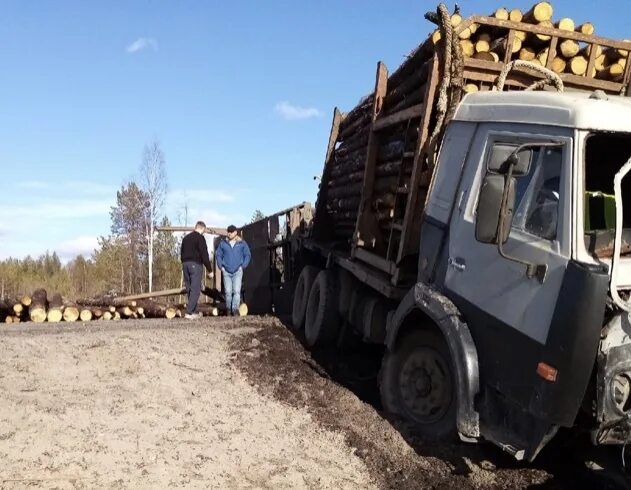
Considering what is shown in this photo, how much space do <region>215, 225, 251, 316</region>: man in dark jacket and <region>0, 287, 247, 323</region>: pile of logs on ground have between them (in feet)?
2.81

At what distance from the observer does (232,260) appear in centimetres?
1161

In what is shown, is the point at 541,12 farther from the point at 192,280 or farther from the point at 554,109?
the point at 192,280

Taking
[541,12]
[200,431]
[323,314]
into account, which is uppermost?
[541,12]

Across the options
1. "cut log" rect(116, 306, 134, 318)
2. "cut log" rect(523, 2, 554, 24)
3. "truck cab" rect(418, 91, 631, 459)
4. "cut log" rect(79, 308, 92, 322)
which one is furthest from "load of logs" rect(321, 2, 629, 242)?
"cut log" rect(116, 306, 134, 318)

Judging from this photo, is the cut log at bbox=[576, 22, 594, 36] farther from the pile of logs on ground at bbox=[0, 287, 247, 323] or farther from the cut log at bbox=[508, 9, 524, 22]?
the pile of logs on ground at bbox=[0, 287, 247, 323]

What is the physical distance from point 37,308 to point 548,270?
9996mm

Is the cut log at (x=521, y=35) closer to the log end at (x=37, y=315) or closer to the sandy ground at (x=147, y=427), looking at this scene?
the sandy ground at (x=147, y=427)

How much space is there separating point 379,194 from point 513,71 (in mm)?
2015

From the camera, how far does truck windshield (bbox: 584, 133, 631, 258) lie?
3.97 metres

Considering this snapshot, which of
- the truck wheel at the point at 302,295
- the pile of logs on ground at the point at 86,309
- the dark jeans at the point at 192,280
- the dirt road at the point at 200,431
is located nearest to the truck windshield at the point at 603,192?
the dirt road at the point at 200,431

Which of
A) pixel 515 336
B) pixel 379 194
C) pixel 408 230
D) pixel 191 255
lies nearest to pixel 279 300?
pixel 191 255

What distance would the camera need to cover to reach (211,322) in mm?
10133

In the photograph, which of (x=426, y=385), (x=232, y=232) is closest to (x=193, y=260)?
(x=232, y=232)

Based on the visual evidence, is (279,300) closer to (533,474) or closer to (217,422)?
(217,422)
